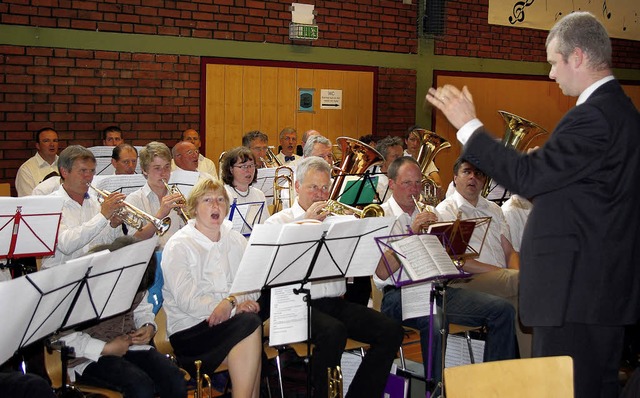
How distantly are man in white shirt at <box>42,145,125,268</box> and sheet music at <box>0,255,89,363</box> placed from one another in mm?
1759

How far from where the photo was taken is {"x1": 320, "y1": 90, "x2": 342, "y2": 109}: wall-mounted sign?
10976 mm

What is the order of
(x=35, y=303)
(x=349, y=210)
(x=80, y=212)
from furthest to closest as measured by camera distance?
(x=80, y=212)
(x=349, y=210)
(x=35, y=303)

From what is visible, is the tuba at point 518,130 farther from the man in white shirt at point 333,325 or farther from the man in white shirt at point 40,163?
the man in white shirt at point 40,163

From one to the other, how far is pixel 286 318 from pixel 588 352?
6.56 feet

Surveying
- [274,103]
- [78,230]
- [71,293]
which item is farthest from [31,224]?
[274,103]

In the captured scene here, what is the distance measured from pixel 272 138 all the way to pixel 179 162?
2490 mm

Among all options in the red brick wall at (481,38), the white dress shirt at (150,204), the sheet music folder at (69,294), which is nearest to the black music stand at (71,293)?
the sheet music folder at (69,294)

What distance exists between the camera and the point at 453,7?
1212cm

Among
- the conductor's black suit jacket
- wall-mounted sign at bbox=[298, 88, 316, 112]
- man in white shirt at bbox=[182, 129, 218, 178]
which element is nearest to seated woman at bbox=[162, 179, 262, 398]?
the conductor's black suit jacket

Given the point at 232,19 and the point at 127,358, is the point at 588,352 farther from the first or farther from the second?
the point at 232,19

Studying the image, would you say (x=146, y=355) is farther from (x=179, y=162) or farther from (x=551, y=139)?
(x=179, y=162)

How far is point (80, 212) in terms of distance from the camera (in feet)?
18.0

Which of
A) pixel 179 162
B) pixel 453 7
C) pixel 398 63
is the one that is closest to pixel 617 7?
pixel 453 7

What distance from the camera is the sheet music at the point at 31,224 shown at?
4539 millimetres
